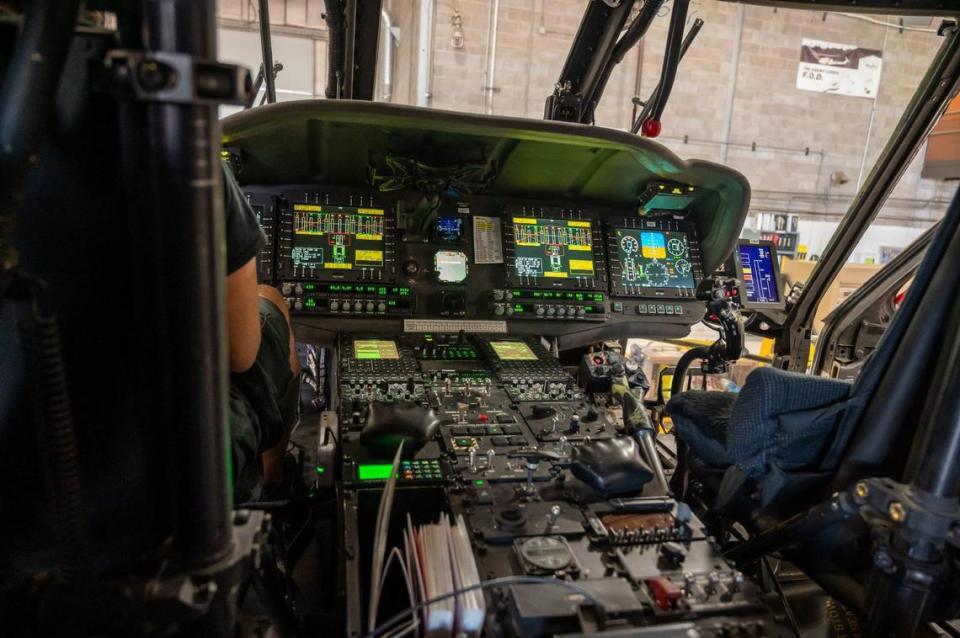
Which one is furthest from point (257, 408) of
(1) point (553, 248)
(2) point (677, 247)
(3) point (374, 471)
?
(2) point (677, 247)

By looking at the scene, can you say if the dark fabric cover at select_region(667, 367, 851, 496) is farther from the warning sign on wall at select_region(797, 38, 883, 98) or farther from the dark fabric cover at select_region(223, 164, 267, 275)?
the warning sign on wall at select_region(797, 38, 883, 98)

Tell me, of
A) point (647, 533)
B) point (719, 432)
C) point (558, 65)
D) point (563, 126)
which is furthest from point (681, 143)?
point (647, 533)

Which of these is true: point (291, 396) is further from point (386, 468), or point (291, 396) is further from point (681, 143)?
point (681, 143)

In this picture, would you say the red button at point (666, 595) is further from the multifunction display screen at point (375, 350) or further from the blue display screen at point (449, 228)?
the blue display screen at point (449, 228)

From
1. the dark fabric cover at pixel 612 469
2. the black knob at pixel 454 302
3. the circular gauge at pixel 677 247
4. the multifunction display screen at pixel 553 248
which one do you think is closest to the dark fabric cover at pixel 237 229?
the dark fabric cover at pixel 612 469

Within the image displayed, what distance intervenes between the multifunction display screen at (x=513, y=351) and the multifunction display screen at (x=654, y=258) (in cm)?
60

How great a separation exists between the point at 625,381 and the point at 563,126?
862mm

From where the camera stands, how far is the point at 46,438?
62 cm

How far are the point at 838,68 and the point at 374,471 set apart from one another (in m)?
8.49

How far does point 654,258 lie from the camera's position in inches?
105

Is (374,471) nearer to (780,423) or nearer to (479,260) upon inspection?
(780,423)

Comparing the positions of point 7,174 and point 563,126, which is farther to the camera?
point 563,126

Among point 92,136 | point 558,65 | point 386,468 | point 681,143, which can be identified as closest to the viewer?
point 92,136

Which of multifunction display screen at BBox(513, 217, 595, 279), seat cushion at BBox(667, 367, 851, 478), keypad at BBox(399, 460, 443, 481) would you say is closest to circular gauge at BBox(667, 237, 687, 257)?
multifunction display screen at BBox(513, 217, 595, 279)
